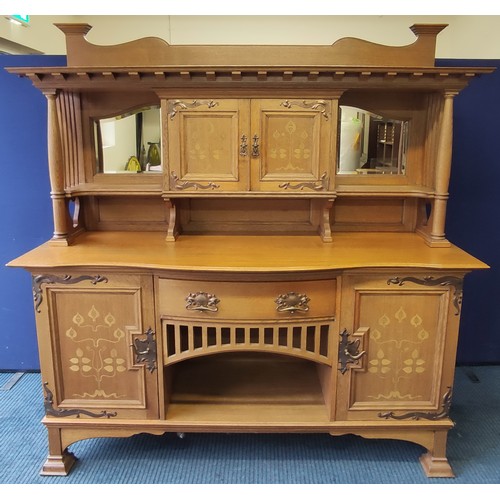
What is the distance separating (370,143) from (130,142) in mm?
1059

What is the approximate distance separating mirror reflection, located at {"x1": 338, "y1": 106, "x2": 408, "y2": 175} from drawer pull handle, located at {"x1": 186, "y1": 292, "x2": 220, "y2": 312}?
0.81 m

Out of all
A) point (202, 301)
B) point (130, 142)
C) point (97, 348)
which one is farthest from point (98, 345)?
Result: point (130, 142)

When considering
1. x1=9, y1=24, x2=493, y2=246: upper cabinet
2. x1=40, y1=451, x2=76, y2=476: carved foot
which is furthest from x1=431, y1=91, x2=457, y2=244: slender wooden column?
x1=40, y1=451, x2=76, y2=476: carved foot

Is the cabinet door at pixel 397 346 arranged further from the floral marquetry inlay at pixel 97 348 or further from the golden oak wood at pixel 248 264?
the floral marquetry inlay at pixel 97 348

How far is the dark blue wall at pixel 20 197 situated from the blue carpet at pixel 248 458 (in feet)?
1.50

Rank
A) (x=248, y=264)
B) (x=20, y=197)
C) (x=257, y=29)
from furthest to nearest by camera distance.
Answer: (x=257, y=29)
(x=20, y=197)
(x=248, y=264)

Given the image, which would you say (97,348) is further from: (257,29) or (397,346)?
(257,29)

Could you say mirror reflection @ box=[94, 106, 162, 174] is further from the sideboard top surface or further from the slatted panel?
the slatted panel

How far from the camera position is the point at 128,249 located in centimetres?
186

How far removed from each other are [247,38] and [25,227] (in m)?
2.54

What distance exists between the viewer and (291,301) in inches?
67.1

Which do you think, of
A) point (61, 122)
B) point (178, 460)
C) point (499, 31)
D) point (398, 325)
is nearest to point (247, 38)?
point (499, 31)

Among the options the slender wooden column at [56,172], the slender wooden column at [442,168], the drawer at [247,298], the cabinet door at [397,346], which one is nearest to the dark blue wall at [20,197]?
the slender wooden column at [56,172]

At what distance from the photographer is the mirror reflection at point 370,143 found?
1995 mm
